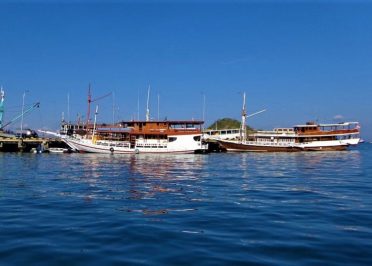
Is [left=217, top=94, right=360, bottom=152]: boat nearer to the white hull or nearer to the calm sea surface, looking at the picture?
the white hull

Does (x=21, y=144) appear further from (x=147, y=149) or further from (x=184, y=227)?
(x=184, y=227)

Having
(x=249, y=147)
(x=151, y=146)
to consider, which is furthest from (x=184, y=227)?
(x=249, y=147)

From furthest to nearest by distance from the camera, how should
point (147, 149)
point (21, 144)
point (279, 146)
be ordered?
point (279, 146) → point (21, 144) → point (147, 149)

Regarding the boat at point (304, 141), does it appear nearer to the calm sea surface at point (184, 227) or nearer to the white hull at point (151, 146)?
the white hull at point (151, 146)

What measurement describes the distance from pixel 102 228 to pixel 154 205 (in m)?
4.00

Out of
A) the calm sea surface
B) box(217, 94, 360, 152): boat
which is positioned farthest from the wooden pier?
the calm sea surface

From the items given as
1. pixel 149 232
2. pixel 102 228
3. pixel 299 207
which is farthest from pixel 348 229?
pixel 102 228

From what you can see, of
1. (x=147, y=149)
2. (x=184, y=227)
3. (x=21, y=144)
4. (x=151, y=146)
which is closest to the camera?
(x=184, y=227)

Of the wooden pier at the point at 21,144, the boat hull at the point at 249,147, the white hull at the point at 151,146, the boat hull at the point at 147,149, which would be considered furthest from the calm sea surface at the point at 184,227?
the boat hull at the point at 249,147

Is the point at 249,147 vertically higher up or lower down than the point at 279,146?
lower down

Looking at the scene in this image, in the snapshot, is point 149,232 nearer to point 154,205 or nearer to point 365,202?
point 154,205

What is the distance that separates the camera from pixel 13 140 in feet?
233

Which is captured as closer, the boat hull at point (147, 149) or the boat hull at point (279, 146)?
the boat hull at point (147, 149)

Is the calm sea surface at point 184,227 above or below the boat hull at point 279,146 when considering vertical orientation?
below
